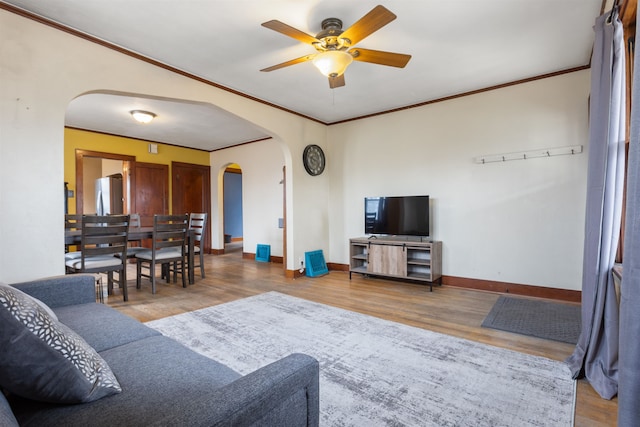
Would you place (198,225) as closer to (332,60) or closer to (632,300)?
(332,60)

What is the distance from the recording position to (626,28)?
2000mm

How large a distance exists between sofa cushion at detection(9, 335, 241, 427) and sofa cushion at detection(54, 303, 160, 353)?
105 mm

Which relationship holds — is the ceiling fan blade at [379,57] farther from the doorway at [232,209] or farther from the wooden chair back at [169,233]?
the doorway at [232,209]

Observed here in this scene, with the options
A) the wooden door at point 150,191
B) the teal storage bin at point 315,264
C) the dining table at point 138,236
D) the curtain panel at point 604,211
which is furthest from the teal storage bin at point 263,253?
the curtain panel at point 604,211

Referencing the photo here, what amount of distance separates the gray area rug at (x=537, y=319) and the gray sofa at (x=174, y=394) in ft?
8.47

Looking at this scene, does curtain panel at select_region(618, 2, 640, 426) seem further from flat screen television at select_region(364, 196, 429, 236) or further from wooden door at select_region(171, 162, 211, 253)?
wooden door at select_region(171, 162, 211, 253)

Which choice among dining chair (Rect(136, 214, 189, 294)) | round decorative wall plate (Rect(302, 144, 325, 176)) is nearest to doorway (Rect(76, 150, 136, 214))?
dining chair (Rect(136, 214, 189, 294))

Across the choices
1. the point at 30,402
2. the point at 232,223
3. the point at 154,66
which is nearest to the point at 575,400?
the point at 30,402

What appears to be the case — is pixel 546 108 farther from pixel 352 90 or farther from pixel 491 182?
pixel 352 90

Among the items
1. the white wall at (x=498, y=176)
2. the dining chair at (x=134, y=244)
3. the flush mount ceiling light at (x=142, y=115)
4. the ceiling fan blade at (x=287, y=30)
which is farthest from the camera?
the flush mount ceiling light at (x=142, y=115)

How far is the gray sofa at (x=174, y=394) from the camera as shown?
0.76 m

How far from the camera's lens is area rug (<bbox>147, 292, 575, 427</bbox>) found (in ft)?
5.53

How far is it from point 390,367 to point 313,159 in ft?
12.8

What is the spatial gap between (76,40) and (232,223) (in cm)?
764
